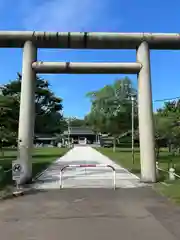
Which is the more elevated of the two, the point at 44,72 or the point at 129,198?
the point at 44,72

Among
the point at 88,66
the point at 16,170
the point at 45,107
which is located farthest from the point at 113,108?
the point at 16,170

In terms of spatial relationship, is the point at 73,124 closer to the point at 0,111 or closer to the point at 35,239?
the point at 0,111

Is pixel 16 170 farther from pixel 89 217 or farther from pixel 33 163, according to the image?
pixel 33 163

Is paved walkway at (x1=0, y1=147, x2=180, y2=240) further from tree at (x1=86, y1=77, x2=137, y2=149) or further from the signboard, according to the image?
tree at (x1=86, y1=77, x2=137, y2=149)

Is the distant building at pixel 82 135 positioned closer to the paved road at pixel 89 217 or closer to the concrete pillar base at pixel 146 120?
the concrete pillar base at pixel 146 120

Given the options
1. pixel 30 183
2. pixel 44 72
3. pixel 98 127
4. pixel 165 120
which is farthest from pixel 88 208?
pixel 98 127

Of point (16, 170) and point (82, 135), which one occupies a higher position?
point (82, 135)

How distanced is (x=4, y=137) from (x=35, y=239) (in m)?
11.3

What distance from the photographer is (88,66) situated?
687 inches

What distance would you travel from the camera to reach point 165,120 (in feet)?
94.0

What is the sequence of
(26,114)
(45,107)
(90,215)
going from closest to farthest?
(90,215) < (26,114) < (45,107)

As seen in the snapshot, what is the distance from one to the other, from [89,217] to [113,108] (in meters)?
52.8

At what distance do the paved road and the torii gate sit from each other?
10.7 feet

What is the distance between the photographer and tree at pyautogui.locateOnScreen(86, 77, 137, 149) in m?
61.2
